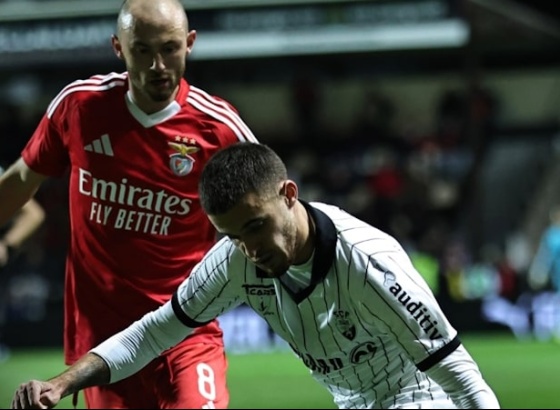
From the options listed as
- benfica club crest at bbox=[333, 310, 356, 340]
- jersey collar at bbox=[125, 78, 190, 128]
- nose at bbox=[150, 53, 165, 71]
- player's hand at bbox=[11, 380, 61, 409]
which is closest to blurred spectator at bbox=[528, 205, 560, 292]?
jersey collar at bbox=[125, 78, 190, 128]

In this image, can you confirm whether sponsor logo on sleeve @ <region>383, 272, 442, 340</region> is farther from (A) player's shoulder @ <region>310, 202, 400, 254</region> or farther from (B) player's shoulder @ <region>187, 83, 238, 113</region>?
(B) player's shoulder @ <region>187, 83, 238, 113</region>

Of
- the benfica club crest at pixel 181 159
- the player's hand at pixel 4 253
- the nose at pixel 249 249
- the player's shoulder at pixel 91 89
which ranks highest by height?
the player's shoulder at pixel 91 89

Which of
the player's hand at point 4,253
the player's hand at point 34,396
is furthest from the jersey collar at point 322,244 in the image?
the player's hand at point 4,253

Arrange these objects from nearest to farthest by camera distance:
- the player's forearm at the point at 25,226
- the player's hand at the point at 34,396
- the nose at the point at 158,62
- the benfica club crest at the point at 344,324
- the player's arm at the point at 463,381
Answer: the player's arm at the point at 463,381
the player's hand at the point at 34,396
the benfica club crest at the point at 344,324
the nose at the point at 158,62
the player's forearm at the point at 25,226

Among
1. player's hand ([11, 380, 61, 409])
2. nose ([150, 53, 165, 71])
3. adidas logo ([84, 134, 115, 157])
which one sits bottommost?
player's hand ([11, 380, 61, 409])

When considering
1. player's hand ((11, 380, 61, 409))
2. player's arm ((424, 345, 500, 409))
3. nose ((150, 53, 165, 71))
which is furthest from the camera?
nose ((150, 53, 165, 71))

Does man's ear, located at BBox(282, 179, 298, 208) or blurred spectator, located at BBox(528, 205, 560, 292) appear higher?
man's ear, located at BBox(282, 179, 298, 208)

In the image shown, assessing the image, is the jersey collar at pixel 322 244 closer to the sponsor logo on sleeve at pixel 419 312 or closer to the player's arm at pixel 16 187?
the sponsor logo on sleeve at pixel 419 312

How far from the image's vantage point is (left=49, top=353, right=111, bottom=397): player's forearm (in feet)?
12.0

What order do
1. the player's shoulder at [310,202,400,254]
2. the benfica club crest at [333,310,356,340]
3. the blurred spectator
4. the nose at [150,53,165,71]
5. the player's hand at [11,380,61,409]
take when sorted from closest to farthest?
1. the player's hand at [11,380,61,409]
2. the player's shoulder at [310,202,400,254]
3. the benfica club crest at [333,310,356,340]
4. the nose at [150,53,165,71]
5. the blurred spectator

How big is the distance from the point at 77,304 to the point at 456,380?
1.99 m

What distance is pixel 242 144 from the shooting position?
3.58 metres

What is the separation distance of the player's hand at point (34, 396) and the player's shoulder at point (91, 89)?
59.6 inches

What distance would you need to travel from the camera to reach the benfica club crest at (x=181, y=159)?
4688 mm
